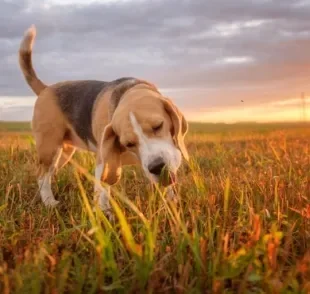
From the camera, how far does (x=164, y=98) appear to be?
15.6 ft

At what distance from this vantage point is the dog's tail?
685 centimetres

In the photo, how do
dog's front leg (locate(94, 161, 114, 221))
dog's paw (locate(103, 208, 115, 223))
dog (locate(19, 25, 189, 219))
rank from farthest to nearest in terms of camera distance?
dog (locate(19, 25, 189, 219))
dog's paw (locate(103, 208, 115, 223))
dog's front leg (locate(94, 161, 114, 221))

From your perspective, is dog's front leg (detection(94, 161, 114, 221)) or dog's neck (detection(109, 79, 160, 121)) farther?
dog's neck (detection(109, 79, 160, 121))

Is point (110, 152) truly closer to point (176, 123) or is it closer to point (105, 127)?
point (105, 127)

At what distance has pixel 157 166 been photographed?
4.16 metres

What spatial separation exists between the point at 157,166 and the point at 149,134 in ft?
0.98

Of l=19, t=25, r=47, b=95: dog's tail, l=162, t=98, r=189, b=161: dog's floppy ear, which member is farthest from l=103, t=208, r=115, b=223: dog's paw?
l=19, t=25, r=47, b=95: dog's tail

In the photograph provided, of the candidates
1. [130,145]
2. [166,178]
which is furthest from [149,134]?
[166,178]

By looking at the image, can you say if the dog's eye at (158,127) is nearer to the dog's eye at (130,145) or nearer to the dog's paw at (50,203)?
the dog's eye at (130,145)

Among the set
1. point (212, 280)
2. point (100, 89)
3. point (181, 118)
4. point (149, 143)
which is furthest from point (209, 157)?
point (212, 280)

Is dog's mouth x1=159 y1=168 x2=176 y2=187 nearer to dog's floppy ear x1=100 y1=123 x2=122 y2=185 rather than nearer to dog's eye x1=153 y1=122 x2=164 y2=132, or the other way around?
dog's eye x1=153 y1=122 x2=164 y2=132

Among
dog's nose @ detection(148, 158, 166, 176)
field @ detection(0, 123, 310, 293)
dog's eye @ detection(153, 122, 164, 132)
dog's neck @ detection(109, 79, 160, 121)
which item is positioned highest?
dog's neck @ detection(109, 79, 160, 121)

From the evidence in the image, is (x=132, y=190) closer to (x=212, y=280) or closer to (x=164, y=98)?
(x=164, y=98)

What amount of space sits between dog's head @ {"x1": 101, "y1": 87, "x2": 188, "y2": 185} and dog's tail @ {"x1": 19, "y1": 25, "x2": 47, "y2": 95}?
2482 millimetres
